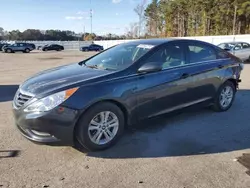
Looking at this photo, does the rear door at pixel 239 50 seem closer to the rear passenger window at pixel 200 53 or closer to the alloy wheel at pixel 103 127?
the rear passenger window at pixel 200 53

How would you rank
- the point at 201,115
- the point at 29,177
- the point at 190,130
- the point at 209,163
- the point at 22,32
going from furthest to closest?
1. the point at 22,32
2. the point at 201,115
3. the point at 190,130
4. the point at 209,163
5. the point at 29,177

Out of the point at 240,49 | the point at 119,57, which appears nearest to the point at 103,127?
the point at 119,57

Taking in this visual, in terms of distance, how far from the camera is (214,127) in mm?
4781

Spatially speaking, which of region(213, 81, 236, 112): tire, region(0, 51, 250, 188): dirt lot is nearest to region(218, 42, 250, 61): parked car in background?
region(213, 81, 236, 112): tire

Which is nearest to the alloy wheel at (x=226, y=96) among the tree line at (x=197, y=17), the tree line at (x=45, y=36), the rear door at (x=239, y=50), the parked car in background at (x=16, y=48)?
the rear door at (x=239, y=50)

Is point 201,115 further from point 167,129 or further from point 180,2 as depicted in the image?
point 180,2

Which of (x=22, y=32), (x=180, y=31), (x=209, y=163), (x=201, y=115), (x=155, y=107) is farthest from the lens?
(x=22, y=32)

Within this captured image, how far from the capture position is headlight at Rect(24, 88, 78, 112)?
3369mm

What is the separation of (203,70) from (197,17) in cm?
5075

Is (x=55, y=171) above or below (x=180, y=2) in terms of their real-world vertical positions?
below

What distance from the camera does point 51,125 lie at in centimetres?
337

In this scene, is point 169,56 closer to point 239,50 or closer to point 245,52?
point 239,50

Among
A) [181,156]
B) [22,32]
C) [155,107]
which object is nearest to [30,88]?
[155,107]

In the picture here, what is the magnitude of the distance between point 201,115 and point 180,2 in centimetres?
5124
